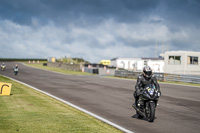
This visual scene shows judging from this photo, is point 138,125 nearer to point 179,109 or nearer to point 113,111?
point 113,111

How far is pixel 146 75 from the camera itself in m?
8.55

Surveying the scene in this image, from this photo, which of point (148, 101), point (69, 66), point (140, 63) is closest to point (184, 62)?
point (140, 63)

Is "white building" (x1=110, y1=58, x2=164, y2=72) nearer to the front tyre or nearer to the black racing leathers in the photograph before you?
the black racing leathers

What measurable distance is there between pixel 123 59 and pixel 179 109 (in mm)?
56138

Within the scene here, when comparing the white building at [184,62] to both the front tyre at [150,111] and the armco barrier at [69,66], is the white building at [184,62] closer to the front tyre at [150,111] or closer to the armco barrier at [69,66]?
the armco barrier at [69,66]

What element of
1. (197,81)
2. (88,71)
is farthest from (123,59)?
(197,81)

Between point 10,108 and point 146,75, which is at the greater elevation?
point 146,75

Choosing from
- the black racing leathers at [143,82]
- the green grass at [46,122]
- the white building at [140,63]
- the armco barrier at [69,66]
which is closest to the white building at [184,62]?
the white building at [140,63]

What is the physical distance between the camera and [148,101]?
830 cm

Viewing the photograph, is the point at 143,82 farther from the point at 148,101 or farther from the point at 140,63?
the point at 140,63

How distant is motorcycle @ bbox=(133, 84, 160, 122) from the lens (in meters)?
8.18

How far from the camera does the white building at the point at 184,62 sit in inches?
1697

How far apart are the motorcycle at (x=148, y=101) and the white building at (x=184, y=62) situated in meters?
36.3

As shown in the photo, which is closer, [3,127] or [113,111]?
[3,127]
